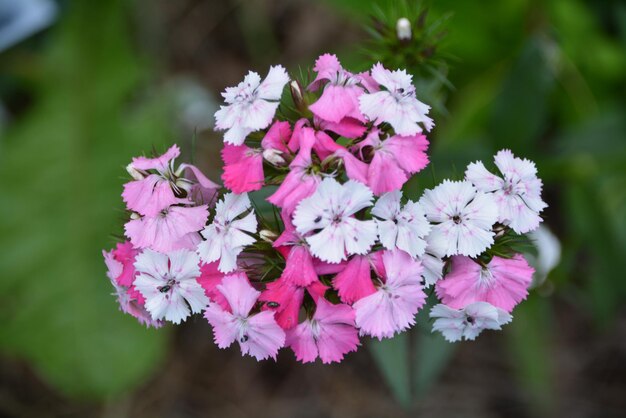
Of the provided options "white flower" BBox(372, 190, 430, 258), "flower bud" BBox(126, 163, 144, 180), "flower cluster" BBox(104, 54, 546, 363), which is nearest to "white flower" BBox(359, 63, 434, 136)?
"flower cluster" BBox(104, 54, 546, 363)

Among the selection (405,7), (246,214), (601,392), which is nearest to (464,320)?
(246,214)

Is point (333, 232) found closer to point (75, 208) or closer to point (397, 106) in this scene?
point (397, 106)

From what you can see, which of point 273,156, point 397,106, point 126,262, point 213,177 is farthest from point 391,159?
point 213,177

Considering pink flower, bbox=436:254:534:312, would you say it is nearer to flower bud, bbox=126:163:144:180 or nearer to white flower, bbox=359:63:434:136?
white flower, bbox=359:63:434:136

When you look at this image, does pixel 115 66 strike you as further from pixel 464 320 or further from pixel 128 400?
pixel 464 320

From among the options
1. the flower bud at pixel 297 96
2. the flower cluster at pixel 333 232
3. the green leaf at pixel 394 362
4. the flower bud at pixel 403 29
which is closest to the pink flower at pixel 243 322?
the flower cluster at pixel 333 232

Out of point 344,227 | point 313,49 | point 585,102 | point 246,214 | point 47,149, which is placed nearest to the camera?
point 344,227

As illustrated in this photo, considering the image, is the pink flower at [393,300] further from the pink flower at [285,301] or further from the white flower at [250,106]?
the white flower at [250,106]
